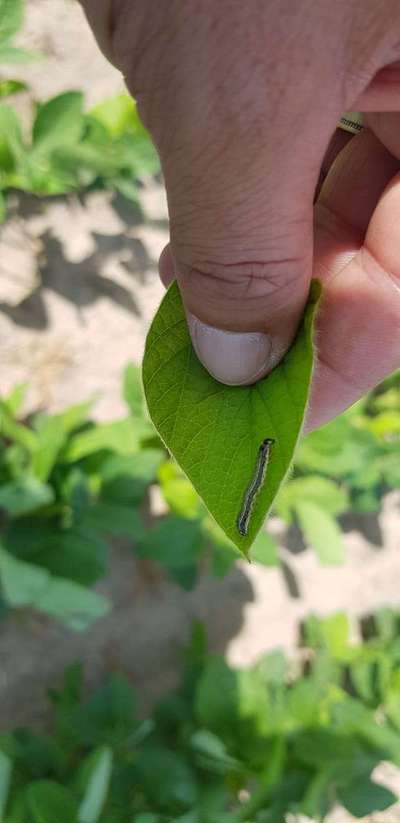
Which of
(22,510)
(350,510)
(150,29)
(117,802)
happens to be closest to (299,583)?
(350,510)

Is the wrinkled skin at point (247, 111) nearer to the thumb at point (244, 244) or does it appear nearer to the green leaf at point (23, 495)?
the thumb at point (244, 244)

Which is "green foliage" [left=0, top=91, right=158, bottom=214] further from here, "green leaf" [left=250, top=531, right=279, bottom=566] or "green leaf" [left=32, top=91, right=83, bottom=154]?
"green leaf" [left=250, top=531, right=279, bottom=566]

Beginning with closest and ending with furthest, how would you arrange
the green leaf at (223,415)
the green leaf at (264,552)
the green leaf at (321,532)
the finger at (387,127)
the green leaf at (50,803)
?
the green leaf at (223,415)
the finger at (387,127)
the green leaf at (50,803)
the green leaf at (264,552)
the green leaf at (321,532)

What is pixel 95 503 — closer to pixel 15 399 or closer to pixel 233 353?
pixel 15 399

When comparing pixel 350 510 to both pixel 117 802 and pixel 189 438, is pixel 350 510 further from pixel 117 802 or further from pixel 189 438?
pixel 189 438

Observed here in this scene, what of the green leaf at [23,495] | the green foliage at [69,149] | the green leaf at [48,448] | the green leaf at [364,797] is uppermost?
the green foliage at [69,149]

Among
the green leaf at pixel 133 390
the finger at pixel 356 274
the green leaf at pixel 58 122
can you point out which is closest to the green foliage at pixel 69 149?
the green leaf at pixel 58 122
